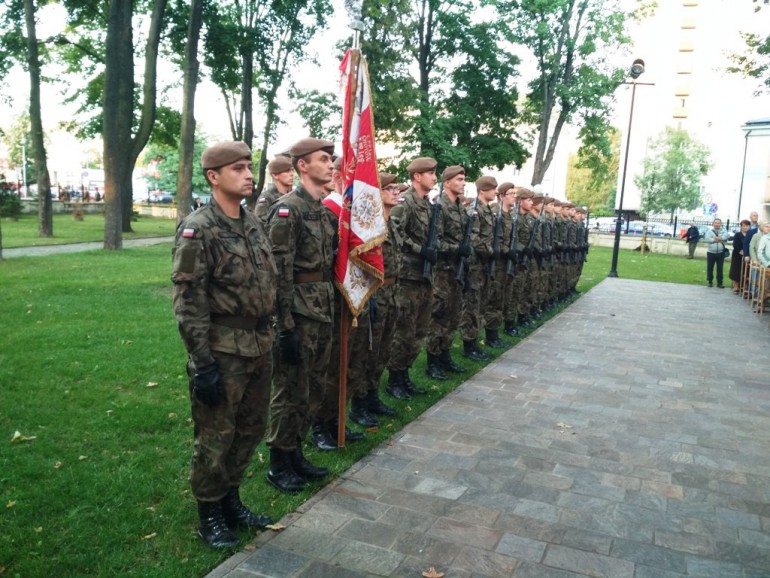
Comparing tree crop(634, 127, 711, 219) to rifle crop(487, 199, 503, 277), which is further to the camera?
tree crop(634, 127, 711, 219)

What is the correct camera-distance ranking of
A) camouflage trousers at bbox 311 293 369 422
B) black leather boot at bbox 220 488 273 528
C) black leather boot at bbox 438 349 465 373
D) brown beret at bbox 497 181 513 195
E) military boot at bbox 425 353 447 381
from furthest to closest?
brown beret at bbox 497 181 513 195, black leather boot at bbox 438 349 465 373, military boot at bbox 425 353 447 381, camouflage trousers at bbox 311 293 369 422, black leather boot at bbox 220 488 273 528

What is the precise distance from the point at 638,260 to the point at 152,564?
90.3 feet

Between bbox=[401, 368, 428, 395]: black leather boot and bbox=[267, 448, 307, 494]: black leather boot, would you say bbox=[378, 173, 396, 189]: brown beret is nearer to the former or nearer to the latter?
bbox=[401, 368, 428, 395]: black leather boot

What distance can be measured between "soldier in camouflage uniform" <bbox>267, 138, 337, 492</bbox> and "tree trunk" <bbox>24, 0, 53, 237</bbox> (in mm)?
21258

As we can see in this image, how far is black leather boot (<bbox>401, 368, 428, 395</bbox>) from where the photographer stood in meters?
6.52

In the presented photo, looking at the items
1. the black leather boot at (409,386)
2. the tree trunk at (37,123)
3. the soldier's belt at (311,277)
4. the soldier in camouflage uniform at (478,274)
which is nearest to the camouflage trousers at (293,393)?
the soldier's belt at (311,277)

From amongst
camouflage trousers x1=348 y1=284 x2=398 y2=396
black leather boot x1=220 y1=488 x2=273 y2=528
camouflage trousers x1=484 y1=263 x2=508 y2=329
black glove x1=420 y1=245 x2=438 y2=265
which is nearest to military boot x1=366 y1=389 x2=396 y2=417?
camouflage trousers x1=348 y1=284 x2=398 y2=396

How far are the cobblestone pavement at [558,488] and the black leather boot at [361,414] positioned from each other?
1.09 feet

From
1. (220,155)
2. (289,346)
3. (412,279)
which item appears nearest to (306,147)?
(220,155)

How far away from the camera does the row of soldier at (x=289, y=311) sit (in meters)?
3.36

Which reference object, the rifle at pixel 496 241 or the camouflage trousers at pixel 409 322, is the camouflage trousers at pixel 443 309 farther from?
the rifle at pixel 496 241

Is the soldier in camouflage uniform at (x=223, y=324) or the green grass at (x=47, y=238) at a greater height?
the soldier in camouflage uniform at (x=223, y=324)

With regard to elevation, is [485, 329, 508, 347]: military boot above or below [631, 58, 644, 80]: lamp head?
below

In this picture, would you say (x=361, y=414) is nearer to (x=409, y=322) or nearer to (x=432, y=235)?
(x=409, y=322)
